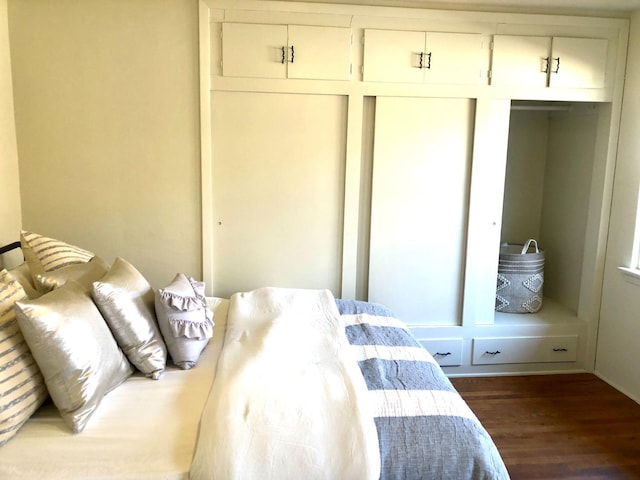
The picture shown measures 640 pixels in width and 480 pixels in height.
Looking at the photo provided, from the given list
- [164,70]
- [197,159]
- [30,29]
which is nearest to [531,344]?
[197,159]

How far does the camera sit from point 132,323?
1.88m

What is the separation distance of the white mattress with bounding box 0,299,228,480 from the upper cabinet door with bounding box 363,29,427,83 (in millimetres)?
2109

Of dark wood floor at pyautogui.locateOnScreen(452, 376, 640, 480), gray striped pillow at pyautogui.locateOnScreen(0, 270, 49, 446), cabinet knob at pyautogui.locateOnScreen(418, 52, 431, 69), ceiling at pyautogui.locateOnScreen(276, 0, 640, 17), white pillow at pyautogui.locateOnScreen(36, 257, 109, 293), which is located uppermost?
ceiling at pyautogui.locateOnScreen(276, 0, 640, 17)

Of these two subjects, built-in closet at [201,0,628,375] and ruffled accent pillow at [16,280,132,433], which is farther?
built-in closet at [201,0,628,375]

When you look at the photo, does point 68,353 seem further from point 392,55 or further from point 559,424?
point 559,424

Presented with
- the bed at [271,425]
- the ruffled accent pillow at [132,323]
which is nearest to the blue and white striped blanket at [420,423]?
the bed at [271,425]

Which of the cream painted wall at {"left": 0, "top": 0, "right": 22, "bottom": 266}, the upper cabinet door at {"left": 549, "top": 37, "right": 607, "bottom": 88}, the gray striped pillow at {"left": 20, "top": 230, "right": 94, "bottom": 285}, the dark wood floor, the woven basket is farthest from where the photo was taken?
the woven basket

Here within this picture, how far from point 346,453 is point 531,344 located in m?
2.32

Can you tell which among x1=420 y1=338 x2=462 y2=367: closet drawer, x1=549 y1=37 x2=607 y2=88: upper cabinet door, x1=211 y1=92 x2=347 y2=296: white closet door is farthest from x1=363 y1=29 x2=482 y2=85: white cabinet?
x1=420 y1=338 x2=462 y2=367: closet drawer

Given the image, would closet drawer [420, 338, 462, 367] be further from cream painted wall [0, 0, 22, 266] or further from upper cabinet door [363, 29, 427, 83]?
cream painted wall [0, 0, 22, 266]

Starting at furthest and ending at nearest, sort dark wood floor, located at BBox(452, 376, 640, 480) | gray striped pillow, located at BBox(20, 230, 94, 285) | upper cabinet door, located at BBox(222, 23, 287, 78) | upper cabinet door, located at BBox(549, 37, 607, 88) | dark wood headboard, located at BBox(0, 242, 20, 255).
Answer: upper cabinet door, located at BBox(549, 37, 607, 88) < upper cabinet door, located at BBox(222, 23, 287, 78) < dark wood headboard, located at BBox(0, 242, 20, 255) < dark wood floor, located at BBox(452, 376, 640, 480) < gray striped pillow, located at BBox(20, 230, 94, 285)

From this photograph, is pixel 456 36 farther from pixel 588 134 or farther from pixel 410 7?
pixel 588 134

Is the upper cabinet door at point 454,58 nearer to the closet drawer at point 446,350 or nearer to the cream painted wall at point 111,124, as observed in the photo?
the cream painted wall at point 111,124

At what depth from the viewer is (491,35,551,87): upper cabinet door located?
3002 mm
